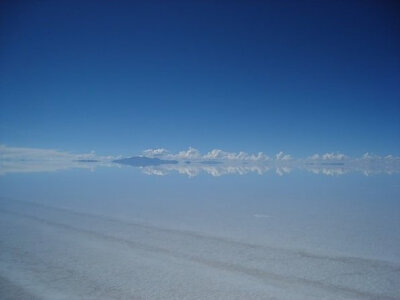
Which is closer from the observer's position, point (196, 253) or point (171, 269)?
point (171, 269)

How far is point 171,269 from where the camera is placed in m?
10.0

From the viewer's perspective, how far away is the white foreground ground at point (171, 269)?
331 inches

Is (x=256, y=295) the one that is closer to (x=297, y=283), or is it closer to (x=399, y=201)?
(x=297, y=283)

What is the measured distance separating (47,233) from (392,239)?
15.9m

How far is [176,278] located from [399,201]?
2483cm

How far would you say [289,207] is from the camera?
2305 centimetres

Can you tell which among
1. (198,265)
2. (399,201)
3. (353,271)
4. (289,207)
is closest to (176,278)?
(198,265)

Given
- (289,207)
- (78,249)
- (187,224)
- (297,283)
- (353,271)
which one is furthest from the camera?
(289,207)

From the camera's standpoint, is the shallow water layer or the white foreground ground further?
the shallow water layer

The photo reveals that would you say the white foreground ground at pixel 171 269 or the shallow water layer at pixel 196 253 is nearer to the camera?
the white foreground ground at pixel 171 269

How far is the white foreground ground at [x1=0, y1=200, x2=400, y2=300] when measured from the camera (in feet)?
27.6

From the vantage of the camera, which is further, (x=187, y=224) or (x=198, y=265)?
(x=187, y=224)

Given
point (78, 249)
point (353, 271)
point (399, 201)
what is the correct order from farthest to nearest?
point (399, 201)
point (78, 249)
point (353, 271)

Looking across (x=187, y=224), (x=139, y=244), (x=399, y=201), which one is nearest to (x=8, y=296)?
(x=139, y=244)
